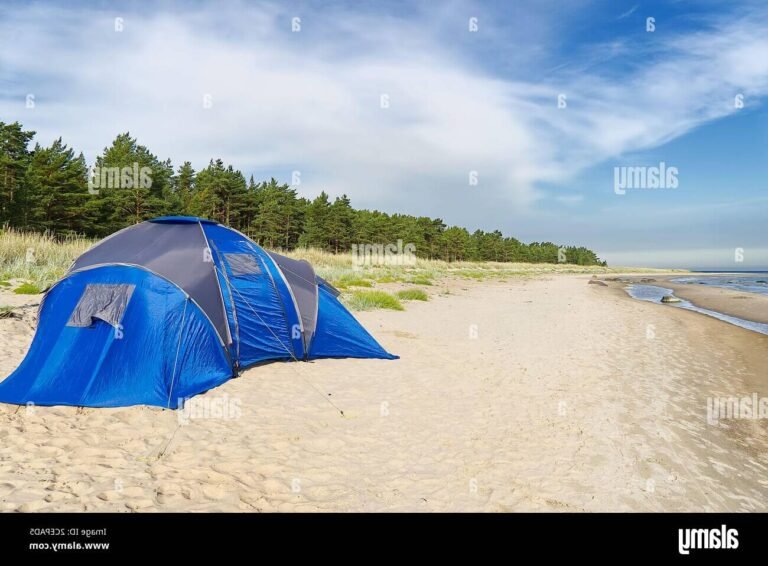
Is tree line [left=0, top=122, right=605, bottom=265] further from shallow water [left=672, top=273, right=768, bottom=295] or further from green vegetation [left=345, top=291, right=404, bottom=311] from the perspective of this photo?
shallow water [left=672, top=273, right=768, bottom=295]

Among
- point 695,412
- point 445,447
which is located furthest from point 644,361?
point 445,447

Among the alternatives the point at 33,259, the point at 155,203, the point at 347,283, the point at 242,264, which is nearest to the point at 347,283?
the point at 347,283

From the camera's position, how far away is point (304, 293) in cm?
856

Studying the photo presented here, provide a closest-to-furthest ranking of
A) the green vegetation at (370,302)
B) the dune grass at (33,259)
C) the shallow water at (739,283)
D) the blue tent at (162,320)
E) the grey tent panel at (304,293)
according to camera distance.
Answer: the blue tent at (162,320), the grey tent panel at (304,293), the dune grass at (33,259), the green vegetation at (370,302), the shallow water at (739,283)

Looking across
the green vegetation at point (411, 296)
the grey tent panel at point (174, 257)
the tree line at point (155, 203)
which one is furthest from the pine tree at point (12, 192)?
the grey tent panel at point (174, 257)

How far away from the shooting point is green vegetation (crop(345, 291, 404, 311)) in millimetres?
15312

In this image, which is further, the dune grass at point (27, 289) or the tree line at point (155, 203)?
the tree line at point (155, 203)

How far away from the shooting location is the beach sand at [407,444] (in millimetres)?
4027

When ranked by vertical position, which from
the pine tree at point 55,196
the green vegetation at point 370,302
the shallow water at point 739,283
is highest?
the pine tree at point 55,196

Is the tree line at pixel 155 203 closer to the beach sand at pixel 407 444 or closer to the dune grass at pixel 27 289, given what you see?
the dune grass at pixel 27 289

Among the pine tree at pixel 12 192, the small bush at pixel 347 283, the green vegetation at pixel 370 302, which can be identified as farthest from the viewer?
the pine tree at pixel 12 192

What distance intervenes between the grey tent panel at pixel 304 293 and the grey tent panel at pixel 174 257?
5.10 ft
